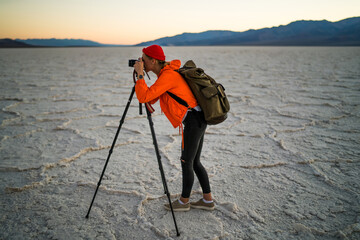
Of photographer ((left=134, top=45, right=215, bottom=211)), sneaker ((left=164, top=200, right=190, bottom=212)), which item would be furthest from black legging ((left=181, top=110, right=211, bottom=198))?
sneaker ((left=164, top=200, right=190, bottom=212))

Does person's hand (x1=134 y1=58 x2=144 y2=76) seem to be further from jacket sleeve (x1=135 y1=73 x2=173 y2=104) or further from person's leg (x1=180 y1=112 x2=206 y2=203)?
person's leg (x1=180 y1=112 x2=206 y2=203)

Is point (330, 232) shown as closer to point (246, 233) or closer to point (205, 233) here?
point (246, 233)

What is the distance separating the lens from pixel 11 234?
1.65 meters

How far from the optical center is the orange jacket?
5.07 ft

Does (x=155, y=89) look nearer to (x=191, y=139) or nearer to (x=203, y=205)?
(x=191, y=139)

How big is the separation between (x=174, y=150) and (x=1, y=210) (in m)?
1.71

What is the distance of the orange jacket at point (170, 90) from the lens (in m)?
1.55

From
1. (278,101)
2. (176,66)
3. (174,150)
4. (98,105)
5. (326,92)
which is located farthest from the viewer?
(326,92)

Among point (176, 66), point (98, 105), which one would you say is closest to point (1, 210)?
point (176, 66)

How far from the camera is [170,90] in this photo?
1.59 metres

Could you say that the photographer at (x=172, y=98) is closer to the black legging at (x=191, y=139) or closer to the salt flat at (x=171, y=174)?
the black legging at (x=191, y=139)

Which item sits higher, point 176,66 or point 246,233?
point 176,66

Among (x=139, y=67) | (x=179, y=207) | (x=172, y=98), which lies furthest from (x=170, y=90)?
(x=179, y=207)

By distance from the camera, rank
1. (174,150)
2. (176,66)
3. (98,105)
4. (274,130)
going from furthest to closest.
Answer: (98,105), (274,130), (174,150), (176,66)
